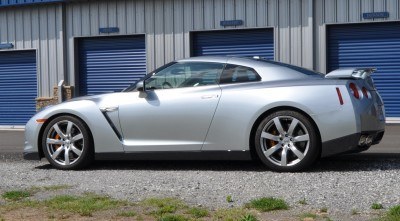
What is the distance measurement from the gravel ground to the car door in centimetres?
37

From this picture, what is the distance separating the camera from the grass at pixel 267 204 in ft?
21.3

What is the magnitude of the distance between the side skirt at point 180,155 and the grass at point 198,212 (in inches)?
91.5

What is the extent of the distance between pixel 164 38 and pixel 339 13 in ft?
15.0

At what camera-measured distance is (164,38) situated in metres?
19.8

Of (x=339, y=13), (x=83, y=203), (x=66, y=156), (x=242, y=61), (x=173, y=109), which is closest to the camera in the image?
(x=83, y=203)

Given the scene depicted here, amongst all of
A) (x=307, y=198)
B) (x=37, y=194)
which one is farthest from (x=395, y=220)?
(x=37, y=194)

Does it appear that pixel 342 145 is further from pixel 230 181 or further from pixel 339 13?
pixel 339 13

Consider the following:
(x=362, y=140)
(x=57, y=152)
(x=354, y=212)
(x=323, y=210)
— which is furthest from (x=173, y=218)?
(x=57, y=152)

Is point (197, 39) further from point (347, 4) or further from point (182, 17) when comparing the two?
point (347, 4)

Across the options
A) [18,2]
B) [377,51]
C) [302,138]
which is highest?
[18,2]

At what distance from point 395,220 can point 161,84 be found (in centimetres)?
416

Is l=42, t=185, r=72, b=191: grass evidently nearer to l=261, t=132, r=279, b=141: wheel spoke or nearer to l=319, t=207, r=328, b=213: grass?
l=261, t=132, r=279, b=141: wheel spoke

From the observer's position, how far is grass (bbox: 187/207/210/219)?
20.7 feet

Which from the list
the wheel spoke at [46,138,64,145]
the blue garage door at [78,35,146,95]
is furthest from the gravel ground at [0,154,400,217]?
the blue garage door at [78,35,146,95]
